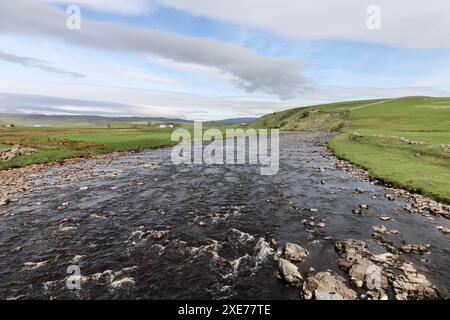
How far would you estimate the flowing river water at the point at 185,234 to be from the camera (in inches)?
525

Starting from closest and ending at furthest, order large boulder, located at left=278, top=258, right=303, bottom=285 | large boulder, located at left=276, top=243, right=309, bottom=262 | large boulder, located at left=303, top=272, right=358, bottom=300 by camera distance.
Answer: large boulder, located at left=303, top=272, right=358, bottom=300 → large boulder, located at left=278, top=258, right=303, bottom=285 → large boulder, located at left=276, top=243, right=309, bottom=262

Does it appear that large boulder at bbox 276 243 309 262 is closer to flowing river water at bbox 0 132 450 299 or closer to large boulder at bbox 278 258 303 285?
flowing river water at bbox 0 132 450 299

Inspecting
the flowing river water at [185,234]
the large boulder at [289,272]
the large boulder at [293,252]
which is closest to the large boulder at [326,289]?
the large boulder at [289,272]

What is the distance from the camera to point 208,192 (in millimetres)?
28766

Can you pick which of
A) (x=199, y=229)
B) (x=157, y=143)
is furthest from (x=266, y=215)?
(x=157, y=143)

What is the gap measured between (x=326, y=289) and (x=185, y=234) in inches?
376

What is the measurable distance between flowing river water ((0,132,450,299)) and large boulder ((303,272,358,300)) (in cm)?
74

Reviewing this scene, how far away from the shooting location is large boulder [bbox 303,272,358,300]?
39.0ft

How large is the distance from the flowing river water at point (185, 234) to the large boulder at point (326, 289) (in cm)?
74

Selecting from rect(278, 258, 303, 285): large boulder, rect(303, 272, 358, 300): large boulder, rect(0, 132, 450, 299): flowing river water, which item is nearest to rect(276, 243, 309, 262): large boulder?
rect(0, 132, 450, 299): flowing river water

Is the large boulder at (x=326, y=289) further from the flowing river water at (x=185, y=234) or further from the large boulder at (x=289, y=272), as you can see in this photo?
the flowing river water at (x=185, y=234)

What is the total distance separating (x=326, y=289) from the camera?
1226cm

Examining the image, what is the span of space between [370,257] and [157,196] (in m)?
19.0
